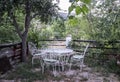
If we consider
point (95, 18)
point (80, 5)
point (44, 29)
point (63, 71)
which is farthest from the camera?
point (44, 29)

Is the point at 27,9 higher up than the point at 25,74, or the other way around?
the point at 27,9

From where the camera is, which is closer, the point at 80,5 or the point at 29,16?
the point at 80,5

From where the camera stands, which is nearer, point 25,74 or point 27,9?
point 25,74

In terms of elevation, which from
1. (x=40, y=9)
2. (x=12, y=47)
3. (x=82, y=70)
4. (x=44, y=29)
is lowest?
(x=82, y=70)

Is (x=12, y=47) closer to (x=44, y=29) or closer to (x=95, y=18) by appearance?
(x=44, y=29)

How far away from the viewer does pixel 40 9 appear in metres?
5.55

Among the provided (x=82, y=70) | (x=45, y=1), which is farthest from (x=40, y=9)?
(x=82, y=70)

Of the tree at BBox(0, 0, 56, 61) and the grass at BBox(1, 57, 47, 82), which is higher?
the tree at BBox(0, 0, 56, 61)

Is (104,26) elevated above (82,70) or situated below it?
above

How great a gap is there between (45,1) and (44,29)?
2622 mm

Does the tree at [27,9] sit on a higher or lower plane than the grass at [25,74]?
higher

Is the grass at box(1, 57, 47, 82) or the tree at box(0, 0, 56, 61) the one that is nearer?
the grass at box(1, 57, 47, 82)

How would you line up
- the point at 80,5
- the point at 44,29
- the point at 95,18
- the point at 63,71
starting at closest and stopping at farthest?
1. the point at 80,5
2. the point at 63,71
3. the point at 95,18
4. the point at 44,29

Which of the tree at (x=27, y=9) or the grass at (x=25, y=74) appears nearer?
the grass at (x=25, y=74)
